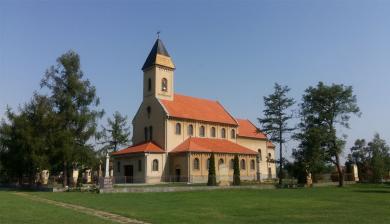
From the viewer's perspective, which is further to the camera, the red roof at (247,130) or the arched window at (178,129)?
the red roof at (247,130)

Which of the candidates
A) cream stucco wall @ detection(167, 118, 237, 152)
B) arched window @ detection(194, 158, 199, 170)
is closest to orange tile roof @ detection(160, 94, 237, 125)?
cream stucco wall @ detection(167, 118, 237, 152)

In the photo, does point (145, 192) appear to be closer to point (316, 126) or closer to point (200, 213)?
point (200, 213)

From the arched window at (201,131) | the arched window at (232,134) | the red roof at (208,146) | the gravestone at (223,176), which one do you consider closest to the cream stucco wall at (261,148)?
the arched window at (232,134)

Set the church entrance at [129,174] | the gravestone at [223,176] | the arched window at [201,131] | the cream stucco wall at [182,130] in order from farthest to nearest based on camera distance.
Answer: the arched window at [201,131]
the cream stucco wall at [182,130]
the church entrance at [129,174]
the gravestone at [223,176]

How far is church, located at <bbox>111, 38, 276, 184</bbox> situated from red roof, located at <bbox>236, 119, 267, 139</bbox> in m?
2.79

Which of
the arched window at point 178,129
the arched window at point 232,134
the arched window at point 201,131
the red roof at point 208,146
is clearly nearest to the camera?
the red roof at point 208,146

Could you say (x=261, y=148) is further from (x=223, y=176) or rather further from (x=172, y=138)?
(x=223, y=176)

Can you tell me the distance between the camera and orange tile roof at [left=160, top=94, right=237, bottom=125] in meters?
55.6

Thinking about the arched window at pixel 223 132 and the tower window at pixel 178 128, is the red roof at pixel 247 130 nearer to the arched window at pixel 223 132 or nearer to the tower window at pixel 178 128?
the arched window at pixel 223 132

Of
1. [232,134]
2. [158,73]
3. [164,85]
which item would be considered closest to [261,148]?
[232,134]

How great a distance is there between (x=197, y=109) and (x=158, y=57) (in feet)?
31.8

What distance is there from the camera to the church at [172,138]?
51406mm

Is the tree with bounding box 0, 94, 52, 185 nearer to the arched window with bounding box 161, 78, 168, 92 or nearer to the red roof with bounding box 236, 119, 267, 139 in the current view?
the arched window with bounding box 161, 78, 168, 92

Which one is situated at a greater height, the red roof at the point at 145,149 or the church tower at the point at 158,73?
the church tower at the point at 158,73
